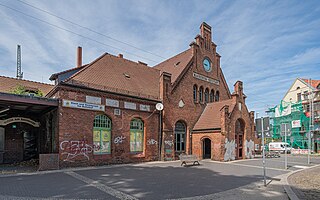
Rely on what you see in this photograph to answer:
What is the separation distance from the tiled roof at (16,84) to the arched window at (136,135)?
11.4m

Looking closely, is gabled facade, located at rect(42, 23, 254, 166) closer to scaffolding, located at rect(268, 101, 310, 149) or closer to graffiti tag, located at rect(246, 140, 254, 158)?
graffiti tag, located at rect(246, 140, 254, 158)

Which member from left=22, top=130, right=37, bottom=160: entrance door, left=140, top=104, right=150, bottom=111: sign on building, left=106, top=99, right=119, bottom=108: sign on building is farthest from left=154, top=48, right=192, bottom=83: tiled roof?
left=22, top=130, right=37, bottom=160: entrance door

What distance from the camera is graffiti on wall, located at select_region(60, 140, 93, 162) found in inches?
567

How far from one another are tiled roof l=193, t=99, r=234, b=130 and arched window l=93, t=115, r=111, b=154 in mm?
9452

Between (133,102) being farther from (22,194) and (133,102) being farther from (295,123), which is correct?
(295,123)

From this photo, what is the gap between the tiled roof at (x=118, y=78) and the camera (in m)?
16.7

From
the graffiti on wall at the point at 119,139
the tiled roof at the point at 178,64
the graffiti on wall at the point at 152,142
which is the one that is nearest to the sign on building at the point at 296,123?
the tiled roof at the point at 178,64

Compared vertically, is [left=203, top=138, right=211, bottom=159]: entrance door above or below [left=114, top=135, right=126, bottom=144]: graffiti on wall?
below

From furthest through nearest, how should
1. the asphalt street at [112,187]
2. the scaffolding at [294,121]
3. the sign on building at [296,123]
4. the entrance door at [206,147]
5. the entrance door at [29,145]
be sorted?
the sign on building at [296,123] → the scaffolding at [294,121] → the entrance door at [206,147] → the entrance door at [29,145] → the asphalt street at [112,187]

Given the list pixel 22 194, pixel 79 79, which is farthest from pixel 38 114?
pixel 22 194

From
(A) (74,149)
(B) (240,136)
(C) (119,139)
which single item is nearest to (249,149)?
(B) (240,136)

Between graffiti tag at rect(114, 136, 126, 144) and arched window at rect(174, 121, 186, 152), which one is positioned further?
arched window at rect(174, 121, 186, 152)

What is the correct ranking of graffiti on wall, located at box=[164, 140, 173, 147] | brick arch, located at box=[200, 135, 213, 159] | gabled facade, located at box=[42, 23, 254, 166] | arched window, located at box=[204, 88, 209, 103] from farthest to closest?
1. arched window, located at box=[204, 88, 209, 103]
2. brick arch, located at box=[200, 135, 213, 159]
3. graffiti on wall, located at box=[164, 140, 173, 147]
4. gabled facade, located at box=[42, 23, 254, 166]

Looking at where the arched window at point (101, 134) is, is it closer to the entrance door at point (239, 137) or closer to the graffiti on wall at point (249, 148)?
the entrance door at point (239, 137)
